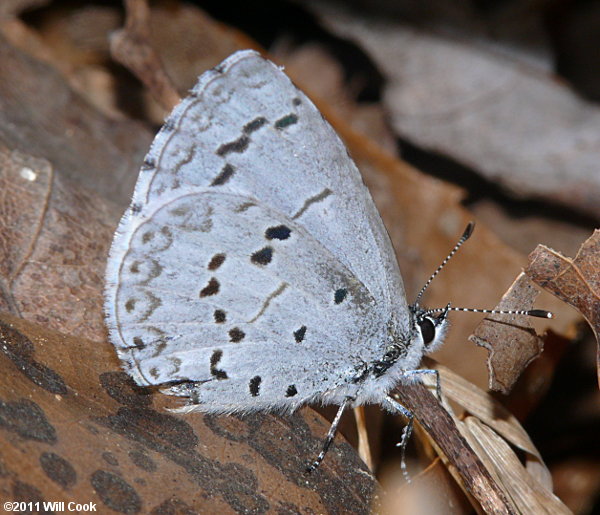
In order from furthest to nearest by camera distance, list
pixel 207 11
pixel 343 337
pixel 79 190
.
A: pixel 207 11 < pixel 79 190 < pixel 343 337

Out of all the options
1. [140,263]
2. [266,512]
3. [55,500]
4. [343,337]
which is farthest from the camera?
[343,337]

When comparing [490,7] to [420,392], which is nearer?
[420,392]

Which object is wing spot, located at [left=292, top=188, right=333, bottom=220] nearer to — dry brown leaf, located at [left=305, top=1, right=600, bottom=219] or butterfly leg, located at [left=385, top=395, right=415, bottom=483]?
butterfly leg, located at [left=385, top=395, right=415, bottom=483]

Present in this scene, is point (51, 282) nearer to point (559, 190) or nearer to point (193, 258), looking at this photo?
point (193, 258)

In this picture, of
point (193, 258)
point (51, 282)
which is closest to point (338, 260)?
point (193, 258)

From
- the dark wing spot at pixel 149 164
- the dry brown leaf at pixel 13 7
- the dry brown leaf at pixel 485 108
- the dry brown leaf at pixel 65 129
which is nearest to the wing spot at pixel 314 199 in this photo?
the dark wing spot at pixel 149 164

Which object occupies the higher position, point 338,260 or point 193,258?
point 338,260

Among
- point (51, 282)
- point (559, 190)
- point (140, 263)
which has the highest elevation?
point (559, 190)

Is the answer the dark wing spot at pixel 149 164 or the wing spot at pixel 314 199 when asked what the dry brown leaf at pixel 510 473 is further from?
the dark wing spot at pixel 149 164
